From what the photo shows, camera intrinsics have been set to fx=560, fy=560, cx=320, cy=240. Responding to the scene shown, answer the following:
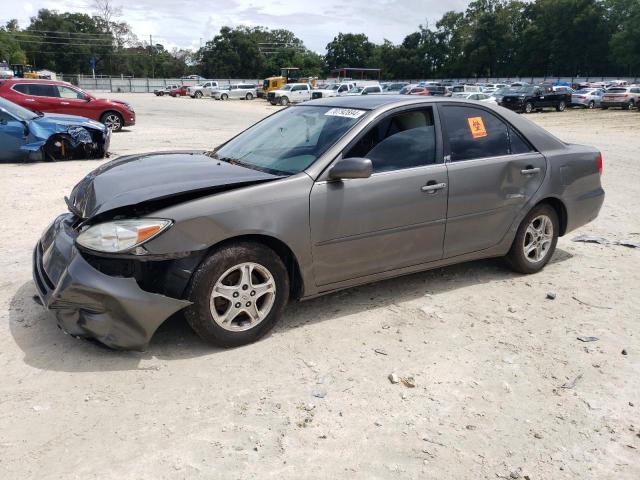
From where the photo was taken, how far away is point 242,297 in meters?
3.64

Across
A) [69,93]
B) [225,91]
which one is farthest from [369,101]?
[225,91]

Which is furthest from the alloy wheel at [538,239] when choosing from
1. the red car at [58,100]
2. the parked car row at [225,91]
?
the parked car row at [225,91]

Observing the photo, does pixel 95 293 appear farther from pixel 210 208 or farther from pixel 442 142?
pixel 442 142

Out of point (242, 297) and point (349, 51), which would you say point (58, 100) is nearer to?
point (242, 297)

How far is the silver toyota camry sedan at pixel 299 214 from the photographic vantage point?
132 inches

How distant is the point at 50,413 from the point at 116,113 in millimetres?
16597

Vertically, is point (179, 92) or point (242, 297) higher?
point (179, 92)

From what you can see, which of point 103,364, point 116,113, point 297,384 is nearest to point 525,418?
point 297,384

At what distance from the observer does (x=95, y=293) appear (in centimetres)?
325

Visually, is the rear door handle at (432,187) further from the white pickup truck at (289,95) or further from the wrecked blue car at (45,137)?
the white pickup truck at (289,95)

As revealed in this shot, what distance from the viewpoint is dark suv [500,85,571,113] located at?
34906mm

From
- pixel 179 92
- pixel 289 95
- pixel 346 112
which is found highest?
pixel 179 92

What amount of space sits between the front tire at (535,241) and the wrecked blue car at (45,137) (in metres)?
9.40

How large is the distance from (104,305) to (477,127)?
331 cm
